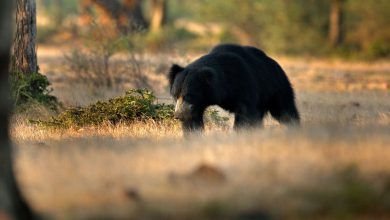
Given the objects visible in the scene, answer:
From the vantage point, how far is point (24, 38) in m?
14.5

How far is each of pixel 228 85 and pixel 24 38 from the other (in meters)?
4.94

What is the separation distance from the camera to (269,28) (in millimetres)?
41000

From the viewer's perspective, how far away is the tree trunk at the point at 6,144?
5.98 m

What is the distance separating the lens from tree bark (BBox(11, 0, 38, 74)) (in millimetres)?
14359

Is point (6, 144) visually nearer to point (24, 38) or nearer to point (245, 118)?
point (245, 118)

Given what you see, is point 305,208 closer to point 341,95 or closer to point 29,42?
point 29,42

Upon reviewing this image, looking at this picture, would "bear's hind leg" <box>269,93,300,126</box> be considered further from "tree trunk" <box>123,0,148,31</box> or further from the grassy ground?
"tree trunk" <box>123,0,148,31</box>

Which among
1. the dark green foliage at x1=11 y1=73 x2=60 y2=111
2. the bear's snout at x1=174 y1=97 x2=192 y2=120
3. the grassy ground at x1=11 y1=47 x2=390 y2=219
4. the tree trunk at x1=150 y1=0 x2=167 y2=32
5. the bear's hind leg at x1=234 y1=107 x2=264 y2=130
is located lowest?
the grassy ground at x1=11 y1=47 x2=390 y2=219

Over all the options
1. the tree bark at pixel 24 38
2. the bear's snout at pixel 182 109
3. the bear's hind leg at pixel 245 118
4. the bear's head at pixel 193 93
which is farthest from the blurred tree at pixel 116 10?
the bear's snout at pixel 182 109

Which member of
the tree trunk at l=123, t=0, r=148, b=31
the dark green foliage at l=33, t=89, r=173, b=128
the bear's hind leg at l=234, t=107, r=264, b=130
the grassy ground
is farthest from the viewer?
the tree trunk at l=123, t=0, r=148, b=31

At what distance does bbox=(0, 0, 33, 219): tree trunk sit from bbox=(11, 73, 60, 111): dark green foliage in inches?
321

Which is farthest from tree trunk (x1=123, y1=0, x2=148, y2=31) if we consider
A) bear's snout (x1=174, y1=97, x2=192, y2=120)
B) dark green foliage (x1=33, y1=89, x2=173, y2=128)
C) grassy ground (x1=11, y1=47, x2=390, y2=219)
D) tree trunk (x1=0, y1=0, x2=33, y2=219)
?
tree trunk (x1=0, y1=0, x2=33, y2=219)

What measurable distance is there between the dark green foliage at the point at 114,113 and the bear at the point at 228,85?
142cm

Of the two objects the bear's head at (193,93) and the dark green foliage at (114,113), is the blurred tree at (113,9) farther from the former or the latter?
the bear's head at (193,93)
